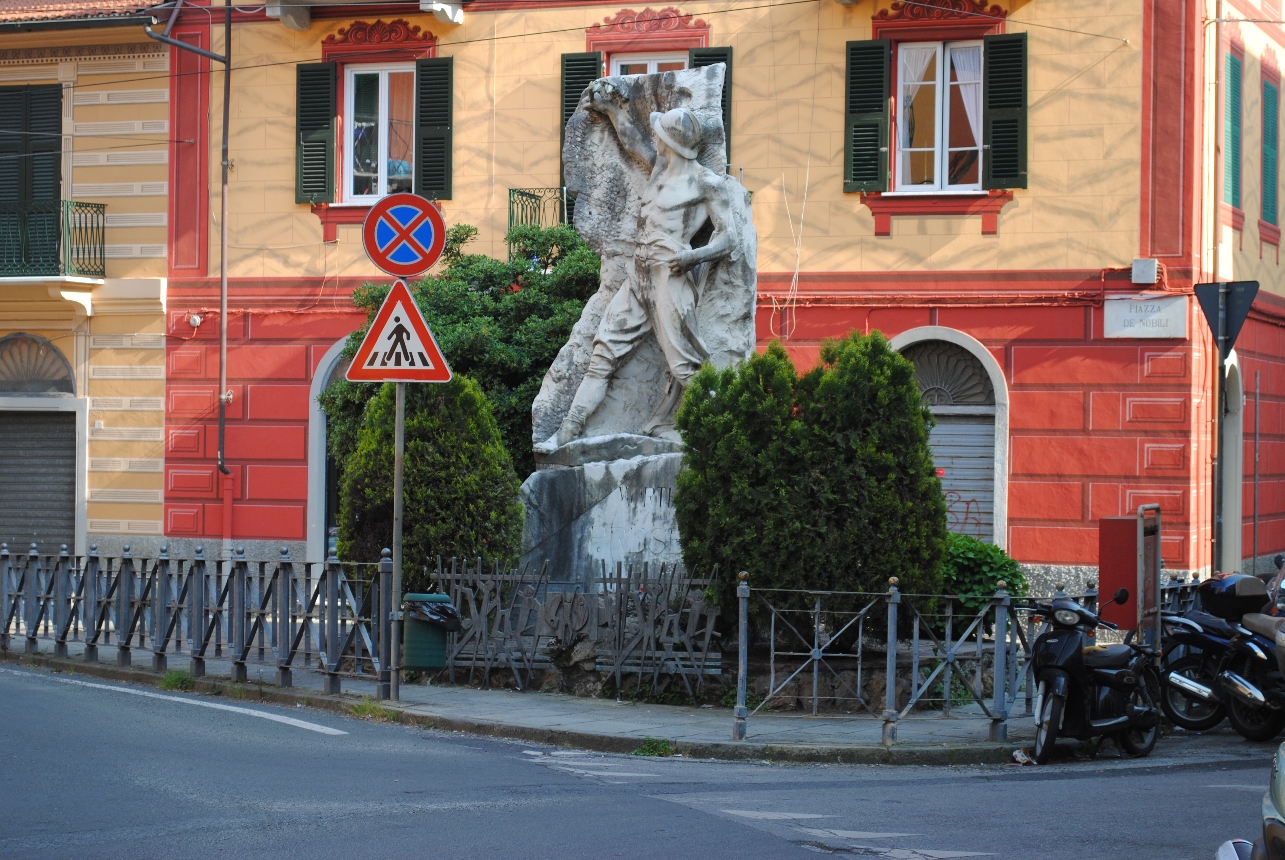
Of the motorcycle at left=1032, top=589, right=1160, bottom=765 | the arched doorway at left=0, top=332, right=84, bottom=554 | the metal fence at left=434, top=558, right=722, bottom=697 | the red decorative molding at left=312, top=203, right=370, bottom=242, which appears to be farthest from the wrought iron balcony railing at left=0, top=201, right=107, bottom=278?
the motorcycle at left=1032, top=589, right=1160, bottom=765

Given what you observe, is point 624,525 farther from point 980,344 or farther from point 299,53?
point 299,53

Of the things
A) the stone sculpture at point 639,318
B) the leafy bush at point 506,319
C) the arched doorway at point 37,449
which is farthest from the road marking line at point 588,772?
the arched doorway at point 37,449

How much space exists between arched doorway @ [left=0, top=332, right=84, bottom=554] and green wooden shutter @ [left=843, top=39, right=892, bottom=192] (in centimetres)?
1212

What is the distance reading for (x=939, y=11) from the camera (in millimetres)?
20625

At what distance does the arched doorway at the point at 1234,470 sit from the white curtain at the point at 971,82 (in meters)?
4.90

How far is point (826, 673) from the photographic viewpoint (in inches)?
403

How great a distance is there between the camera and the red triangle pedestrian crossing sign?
1011cm

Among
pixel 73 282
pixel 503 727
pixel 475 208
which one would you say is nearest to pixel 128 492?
pixel 73 282

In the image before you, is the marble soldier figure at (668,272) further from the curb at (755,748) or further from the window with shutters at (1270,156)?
the window with shutters at (1270,156)

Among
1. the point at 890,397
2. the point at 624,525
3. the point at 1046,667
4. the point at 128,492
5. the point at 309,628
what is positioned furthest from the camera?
the point at 128,492

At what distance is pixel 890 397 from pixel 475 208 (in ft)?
43.4

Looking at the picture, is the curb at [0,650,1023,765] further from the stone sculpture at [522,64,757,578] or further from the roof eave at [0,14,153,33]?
the roof eave at [0,14,153,33]

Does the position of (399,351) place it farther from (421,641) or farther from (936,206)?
(936,206)

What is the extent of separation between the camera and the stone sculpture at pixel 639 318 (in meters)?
11.8
